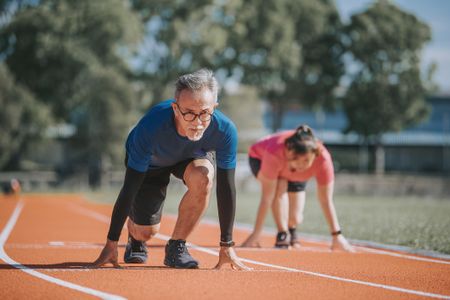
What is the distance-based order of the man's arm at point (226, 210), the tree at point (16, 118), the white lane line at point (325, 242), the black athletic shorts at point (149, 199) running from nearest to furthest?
the man's arm at point (226, 210) → the black athletic shorts at point (149, 199) → the white lane line at point (325, 242) → the tree at point (16, 118)

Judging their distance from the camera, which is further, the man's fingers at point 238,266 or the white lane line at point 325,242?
the white lane line at point 325,242

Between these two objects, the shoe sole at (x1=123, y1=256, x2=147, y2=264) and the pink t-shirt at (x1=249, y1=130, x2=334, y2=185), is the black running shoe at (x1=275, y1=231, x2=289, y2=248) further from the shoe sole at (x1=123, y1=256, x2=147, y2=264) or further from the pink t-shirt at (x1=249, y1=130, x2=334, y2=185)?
the shoe sole at (x1=123, y1=256, x2=147, y2=264)

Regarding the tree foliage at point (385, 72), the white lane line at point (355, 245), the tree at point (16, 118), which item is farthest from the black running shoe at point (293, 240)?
the tree foliage at point (385, 72)

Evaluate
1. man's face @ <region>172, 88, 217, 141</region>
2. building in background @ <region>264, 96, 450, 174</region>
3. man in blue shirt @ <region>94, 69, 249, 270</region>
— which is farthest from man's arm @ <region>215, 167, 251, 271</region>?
building in background @ <region>264, 96, 450, 174</region>

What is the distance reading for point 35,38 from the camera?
41719 millimetres

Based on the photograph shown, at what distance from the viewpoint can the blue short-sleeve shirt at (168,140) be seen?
243 inches

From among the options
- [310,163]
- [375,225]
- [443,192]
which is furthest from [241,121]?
[310,163]

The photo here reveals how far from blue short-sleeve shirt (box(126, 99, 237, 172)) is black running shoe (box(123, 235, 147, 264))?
4.15 feet

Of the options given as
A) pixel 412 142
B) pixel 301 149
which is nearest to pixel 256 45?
pixel 412 142

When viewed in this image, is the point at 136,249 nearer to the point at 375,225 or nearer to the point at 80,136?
the point at 375,225

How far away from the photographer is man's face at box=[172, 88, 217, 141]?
596cm

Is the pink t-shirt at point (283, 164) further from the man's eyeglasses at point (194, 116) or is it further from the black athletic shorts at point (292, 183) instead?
the man's eyeglasses at point (194, 116)

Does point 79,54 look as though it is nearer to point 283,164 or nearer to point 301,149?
point 283,164

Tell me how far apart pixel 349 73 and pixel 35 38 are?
23.8m
